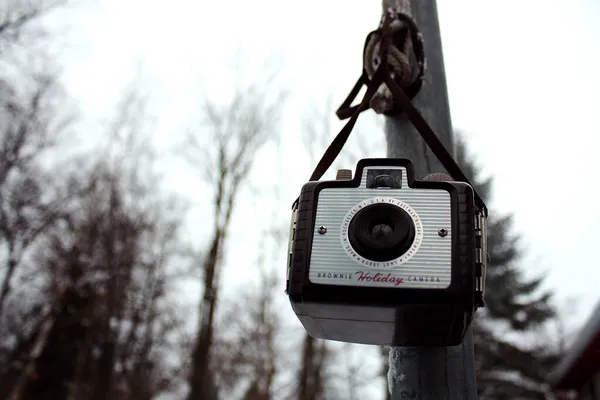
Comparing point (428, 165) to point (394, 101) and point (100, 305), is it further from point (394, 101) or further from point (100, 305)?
point (100, 305)

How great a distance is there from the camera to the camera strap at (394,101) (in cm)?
105

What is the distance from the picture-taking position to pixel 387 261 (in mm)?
853

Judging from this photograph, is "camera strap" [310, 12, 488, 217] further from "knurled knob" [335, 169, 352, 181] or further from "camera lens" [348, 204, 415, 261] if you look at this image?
"camera lens" [348, 204, 415, 261]

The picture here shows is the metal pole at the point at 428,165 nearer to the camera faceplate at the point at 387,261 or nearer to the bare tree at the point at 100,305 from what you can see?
the camera faceplate at the point at 387,261

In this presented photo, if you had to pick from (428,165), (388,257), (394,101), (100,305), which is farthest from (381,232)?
(100,305)

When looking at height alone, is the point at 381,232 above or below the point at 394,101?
below

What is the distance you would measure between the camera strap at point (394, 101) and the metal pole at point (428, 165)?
0.05 metres

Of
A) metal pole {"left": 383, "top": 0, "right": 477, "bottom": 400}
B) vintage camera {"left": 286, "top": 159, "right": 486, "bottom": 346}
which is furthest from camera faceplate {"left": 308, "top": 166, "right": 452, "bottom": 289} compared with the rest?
metal pole {"left": 383, "top": 0, "right": 477, "bottom": 400}

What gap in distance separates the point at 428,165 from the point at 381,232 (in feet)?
1.21

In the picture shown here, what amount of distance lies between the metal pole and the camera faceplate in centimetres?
27

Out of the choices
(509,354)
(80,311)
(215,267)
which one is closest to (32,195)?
(80,311)

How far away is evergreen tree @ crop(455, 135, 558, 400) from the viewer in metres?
11.7

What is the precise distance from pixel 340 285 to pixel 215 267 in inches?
405

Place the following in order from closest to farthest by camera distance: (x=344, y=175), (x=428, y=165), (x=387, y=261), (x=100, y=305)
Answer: (x=387, y=261), (x=344, y=175), (x=428, y=165), (x=100, y=305)
